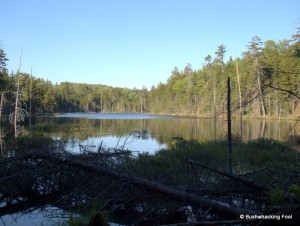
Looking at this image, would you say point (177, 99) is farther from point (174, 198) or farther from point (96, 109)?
point (174, 198)

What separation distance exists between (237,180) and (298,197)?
184 centimetres

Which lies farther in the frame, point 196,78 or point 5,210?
point 196,78

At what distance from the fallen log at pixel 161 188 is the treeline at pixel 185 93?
19.9 metres

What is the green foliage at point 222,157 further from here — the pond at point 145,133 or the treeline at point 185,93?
the treeline at point 185,93

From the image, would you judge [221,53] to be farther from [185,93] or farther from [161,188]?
[161,188]

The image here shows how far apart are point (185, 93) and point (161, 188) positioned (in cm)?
10766

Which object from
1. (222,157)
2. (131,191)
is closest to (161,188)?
(131,191)

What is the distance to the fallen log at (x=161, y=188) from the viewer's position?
17.0ft

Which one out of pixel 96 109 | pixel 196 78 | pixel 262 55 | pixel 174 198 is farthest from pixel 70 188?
pixel 96 109

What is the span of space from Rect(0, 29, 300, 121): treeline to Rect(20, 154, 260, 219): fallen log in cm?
1989

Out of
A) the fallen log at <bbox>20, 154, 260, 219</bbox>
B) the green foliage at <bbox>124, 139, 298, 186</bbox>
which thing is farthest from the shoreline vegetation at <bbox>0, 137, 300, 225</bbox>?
the green foliage at <bbox>124, 139, 298, 186</bbox>

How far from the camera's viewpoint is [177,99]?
11600 cm

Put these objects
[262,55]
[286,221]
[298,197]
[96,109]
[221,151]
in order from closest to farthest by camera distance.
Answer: [286,221] → [298,197] → [221,151] → [262,55] → [96,109]

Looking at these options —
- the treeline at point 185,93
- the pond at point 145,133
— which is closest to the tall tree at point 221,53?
the treeline at point 185,93
